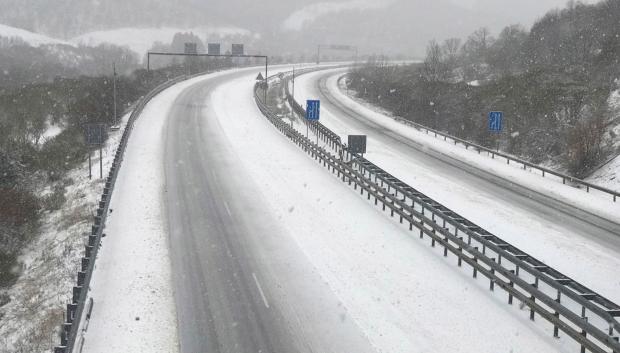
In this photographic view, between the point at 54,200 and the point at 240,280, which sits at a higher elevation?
the point at 240,280

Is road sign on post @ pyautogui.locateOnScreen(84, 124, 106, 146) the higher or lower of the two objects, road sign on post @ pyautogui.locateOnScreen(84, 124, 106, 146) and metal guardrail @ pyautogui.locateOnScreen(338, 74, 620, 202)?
the higher

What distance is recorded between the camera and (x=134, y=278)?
16656 millimetres

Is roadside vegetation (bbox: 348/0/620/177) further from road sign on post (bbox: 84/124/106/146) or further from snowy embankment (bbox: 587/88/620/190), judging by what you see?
road sign on post (bbox: 84/124/106/146)

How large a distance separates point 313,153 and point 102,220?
17.3 metres

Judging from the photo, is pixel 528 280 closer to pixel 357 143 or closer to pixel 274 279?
pixel 274 279

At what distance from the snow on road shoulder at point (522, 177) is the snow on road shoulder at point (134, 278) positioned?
18337mm

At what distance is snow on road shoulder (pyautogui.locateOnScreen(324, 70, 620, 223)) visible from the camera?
26.2m

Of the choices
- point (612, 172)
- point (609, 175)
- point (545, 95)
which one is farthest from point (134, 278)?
point (545, 95)

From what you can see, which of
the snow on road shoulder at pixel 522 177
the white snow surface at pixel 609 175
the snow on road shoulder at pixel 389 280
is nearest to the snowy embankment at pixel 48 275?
the snow on road shoulder at pixel 389 280

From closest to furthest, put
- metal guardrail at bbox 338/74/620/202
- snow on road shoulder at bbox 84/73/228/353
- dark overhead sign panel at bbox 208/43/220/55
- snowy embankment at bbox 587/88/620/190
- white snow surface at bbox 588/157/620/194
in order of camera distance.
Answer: snow on road shoulder at bbox 84/73/228/353, metal guardrail at bbox 338/74/620/202, white snow surface at bbox 588/157/620/194, snowy embankment at bbox 587/88/620/190, dark overhead sign panel at bbox 208/43/220/55

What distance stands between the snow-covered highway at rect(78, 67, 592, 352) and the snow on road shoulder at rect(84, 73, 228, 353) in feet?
0.14

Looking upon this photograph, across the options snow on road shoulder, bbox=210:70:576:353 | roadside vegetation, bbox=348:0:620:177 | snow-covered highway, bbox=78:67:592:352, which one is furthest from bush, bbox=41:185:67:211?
roadside vegetation, bbox=348:0:620:177

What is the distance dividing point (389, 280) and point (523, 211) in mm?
11070

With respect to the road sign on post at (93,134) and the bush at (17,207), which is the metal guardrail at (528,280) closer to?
the road sign on post at (93,134)
